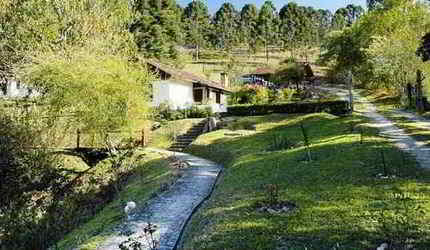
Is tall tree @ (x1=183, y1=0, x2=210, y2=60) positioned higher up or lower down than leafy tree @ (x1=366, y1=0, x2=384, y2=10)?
higher up

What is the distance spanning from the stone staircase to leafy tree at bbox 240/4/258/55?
259 feet

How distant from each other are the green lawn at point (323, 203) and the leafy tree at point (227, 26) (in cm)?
9676

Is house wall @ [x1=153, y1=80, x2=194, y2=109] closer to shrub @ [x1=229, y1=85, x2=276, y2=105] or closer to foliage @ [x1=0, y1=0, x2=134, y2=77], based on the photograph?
shrub @ [x1=229, y1=85, x2=276, y2=105]

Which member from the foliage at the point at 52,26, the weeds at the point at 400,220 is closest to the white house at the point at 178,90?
the foliage at the point at 52,26

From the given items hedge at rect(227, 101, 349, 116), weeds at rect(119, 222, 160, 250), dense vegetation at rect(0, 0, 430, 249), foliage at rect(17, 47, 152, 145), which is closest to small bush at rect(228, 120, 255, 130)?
dense vegetation at rect(0, 0, 430, 249)

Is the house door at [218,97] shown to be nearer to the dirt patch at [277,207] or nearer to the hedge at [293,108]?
the hedge at [293,108]

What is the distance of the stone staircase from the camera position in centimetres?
3142

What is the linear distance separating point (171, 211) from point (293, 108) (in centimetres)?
2713

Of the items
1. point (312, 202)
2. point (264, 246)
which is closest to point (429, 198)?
point (312, 202)

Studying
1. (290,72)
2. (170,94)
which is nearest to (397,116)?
(170,94)

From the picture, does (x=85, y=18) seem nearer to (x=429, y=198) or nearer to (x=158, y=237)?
(x=158, y=237)

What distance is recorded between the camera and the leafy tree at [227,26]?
114688 millimetres

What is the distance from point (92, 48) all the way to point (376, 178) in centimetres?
2075

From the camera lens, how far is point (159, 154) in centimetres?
2712
